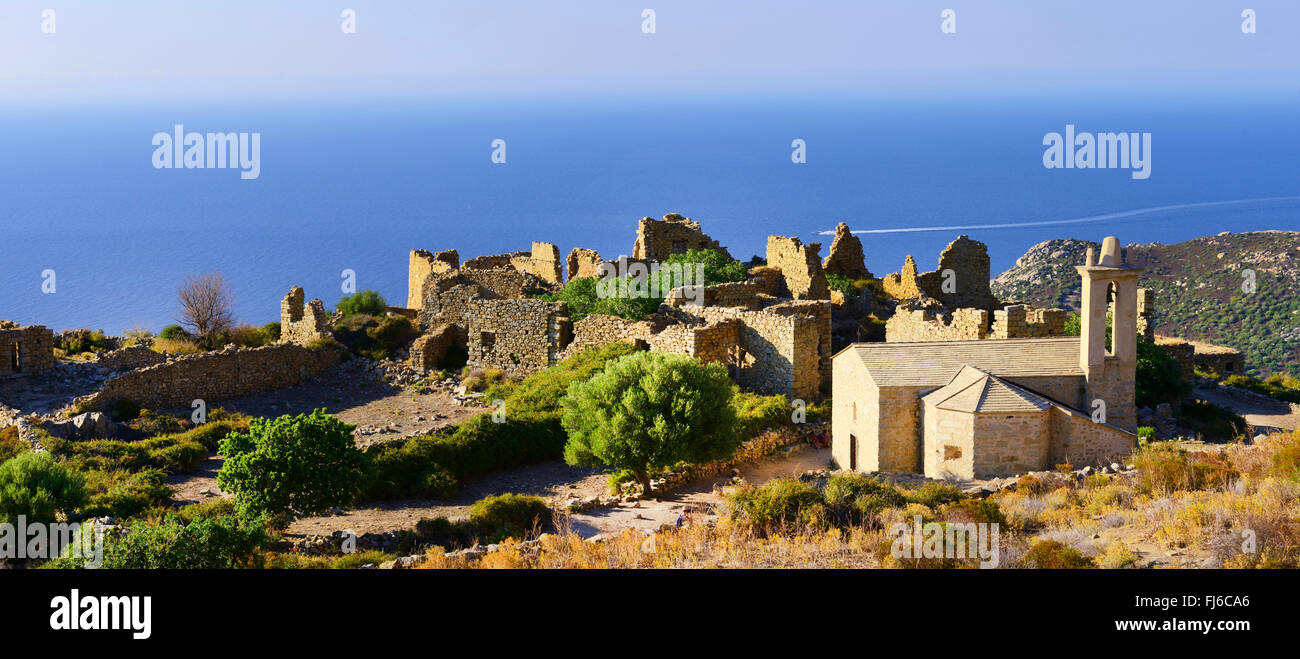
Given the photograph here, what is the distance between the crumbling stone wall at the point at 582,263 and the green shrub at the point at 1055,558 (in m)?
Answer: 22.9

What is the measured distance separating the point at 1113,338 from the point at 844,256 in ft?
53.3

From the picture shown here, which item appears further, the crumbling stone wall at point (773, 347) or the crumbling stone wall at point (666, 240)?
the crumbling stone wall at point (666, 240)

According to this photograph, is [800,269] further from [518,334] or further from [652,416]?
[652,416]

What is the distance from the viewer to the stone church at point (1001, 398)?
18.7m

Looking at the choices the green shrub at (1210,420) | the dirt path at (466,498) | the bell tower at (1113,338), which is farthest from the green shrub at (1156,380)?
the dirt path at (466,498)

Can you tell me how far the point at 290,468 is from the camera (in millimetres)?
17156

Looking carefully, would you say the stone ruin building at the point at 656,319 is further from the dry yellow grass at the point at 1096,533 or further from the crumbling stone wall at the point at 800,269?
the dry yellow grass at the point at 1096,533

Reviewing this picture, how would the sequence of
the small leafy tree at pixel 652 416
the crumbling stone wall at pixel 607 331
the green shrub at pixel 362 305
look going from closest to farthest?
the small leafy tree at pixel 652 416 → the crumbling stone wall at pixel 607 331 → the green shrub at pixel 362 305

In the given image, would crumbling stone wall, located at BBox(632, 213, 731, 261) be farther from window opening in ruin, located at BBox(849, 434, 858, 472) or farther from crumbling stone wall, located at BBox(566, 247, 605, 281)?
window opening in ruin, located at BBox(849, 434, 858, 472)

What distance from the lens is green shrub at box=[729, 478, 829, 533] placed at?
14812 millimetres

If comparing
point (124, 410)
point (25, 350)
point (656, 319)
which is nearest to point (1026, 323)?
point (656, 319)
